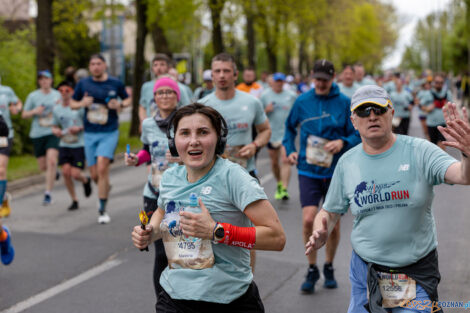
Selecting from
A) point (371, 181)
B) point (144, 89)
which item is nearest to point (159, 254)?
point (371, 181)

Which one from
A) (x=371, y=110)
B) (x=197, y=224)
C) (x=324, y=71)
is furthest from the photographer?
(x=324, y=71)

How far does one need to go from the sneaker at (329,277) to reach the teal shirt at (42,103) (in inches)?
258

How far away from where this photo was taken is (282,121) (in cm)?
1229

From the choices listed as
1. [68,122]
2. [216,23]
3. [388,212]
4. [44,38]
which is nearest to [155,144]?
[388,212]

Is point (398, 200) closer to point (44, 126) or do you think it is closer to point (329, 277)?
point (329, 277)

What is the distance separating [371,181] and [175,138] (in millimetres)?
1102

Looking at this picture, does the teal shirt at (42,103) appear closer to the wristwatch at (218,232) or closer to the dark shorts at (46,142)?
the dark shorts at (46,142)

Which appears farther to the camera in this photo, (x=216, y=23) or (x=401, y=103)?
(x=216, y=23)

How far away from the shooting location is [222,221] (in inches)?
136

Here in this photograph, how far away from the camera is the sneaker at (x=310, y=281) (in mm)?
6258

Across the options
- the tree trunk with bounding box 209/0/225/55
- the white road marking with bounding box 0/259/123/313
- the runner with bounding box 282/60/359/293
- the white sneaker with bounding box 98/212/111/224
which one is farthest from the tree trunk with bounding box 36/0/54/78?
the runner with bounding box 282/60/359/293

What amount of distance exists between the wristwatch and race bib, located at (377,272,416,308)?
1017 millimetres

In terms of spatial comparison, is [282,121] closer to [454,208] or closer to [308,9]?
[454,208]

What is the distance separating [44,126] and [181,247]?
28.1 ft
